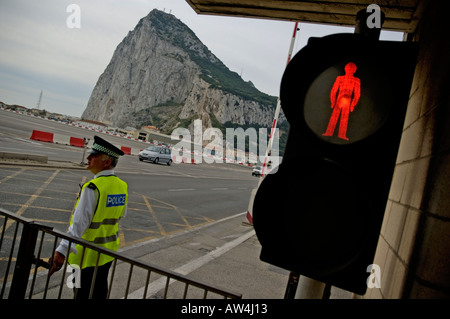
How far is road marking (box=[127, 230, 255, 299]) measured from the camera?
427cm

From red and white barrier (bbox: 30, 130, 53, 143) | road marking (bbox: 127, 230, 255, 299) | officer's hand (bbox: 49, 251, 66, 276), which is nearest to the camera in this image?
officer's hand (bbox: 49, 251, 66, 276)

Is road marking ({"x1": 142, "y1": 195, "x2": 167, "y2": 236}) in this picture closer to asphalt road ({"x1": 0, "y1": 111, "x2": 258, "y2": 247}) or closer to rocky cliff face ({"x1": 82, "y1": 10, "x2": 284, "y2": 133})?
asphalt road ({"x1": 0, "y1": 111, "x2": 258, "y2": 247})

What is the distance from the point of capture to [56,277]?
4.50 meters

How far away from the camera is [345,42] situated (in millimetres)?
1055

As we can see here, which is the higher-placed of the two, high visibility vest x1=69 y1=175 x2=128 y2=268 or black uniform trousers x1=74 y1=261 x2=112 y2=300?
high visibility vest x1=69 y1=175 x2=128 y2=268

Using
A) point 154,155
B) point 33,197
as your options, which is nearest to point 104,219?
point 33,197

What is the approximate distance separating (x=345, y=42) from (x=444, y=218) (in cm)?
68

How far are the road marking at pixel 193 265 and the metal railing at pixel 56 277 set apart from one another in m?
0.01

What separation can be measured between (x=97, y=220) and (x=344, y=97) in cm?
267

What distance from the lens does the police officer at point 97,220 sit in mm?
2855

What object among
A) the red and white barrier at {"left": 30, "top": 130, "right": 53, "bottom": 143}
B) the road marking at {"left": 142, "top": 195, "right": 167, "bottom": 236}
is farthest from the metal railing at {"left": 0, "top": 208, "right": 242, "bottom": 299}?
the red and white barrier at {"left": 30, "top": 130, "right": 53, "bottom": 143}

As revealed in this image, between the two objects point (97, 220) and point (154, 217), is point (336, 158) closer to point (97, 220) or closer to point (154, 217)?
point (97, 220)

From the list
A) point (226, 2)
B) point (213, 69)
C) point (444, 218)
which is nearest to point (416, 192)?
point (444, 218)
